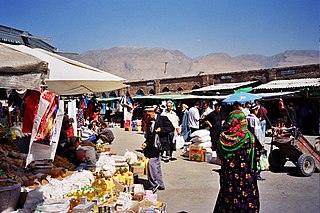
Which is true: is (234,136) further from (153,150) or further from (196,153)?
(196,153)

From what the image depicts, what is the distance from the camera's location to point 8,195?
395 cm

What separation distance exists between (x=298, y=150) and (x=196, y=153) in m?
3.36

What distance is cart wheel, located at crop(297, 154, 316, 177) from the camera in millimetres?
7422

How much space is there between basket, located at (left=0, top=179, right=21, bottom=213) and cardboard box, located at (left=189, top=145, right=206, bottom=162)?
648 centimetres

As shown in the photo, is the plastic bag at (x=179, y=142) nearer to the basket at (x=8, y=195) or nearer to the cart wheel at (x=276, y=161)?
the cart wheel at (x=276, y=161)

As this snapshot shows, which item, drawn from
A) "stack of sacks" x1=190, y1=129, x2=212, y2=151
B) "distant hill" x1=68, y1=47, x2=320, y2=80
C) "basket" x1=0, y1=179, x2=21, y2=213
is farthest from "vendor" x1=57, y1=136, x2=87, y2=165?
"distant hill" x1=68, y1=47, x2=320, y2=80

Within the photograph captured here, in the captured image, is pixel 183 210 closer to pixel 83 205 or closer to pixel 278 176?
pixel 83 205

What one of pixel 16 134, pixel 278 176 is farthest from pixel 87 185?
pixel 278 176

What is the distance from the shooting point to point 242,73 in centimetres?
2617

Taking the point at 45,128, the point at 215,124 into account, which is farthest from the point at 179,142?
the point at 45,128

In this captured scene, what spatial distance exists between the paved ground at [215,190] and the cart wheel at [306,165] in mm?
142

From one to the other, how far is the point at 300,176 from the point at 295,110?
38.6ft

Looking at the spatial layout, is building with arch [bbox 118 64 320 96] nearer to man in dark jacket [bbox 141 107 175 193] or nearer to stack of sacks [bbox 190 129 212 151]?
stack of sacks [bbox 190 129 212 151]

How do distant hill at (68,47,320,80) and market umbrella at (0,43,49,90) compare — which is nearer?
market umbrella at (0,43,49,90)
